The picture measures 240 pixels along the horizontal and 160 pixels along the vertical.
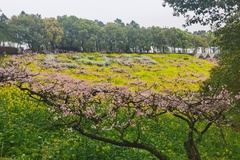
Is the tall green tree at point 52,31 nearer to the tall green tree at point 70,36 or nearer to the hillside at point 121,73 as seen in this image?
the tall green tree at point 70,36

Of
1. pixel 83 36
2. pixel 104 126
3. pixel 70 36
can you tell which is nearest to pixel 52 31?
pixel 70 36

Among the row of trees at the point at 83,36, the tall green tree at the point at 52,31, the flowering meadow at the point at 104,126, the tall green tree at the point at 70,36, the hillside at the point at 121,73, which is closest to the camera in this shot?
the flowering meadow at the point at 104,126

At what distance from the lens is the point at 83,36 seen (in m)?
101

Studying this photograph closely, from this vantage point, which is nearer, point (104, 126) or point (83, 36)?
point (104, 126)

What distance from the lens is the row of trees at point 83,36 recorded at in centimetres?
9006

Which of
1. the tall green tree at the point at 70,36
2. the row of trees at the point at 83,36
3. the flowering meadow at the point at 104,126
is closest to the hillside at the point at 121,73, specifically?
the flowering meadow at the point at 104,126

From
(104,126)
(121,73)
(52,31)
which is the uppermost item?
(52,31)

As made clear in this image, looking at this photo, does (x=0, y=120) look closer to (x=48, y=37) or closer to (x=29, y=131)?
(x=29, y=131)

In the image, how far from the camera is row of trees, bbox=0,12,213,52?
295ft

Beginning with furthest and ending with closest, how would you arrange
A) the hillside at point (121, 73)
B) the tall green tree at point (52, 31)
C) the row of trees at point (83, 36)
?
the row of trees at point (83, 36) < the tall green tree at point (52, 31) < the hillside at point (121, 73)

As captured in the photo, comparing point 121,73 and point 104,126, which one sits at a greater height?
point 121,73

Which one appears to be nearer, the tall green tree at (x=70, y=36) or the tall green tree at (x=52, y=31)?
the tall green tree at (x=52, y=31)

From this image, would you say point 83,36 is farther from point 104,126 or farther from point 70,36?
point 104,126

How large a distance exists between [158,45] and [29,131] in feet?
345
